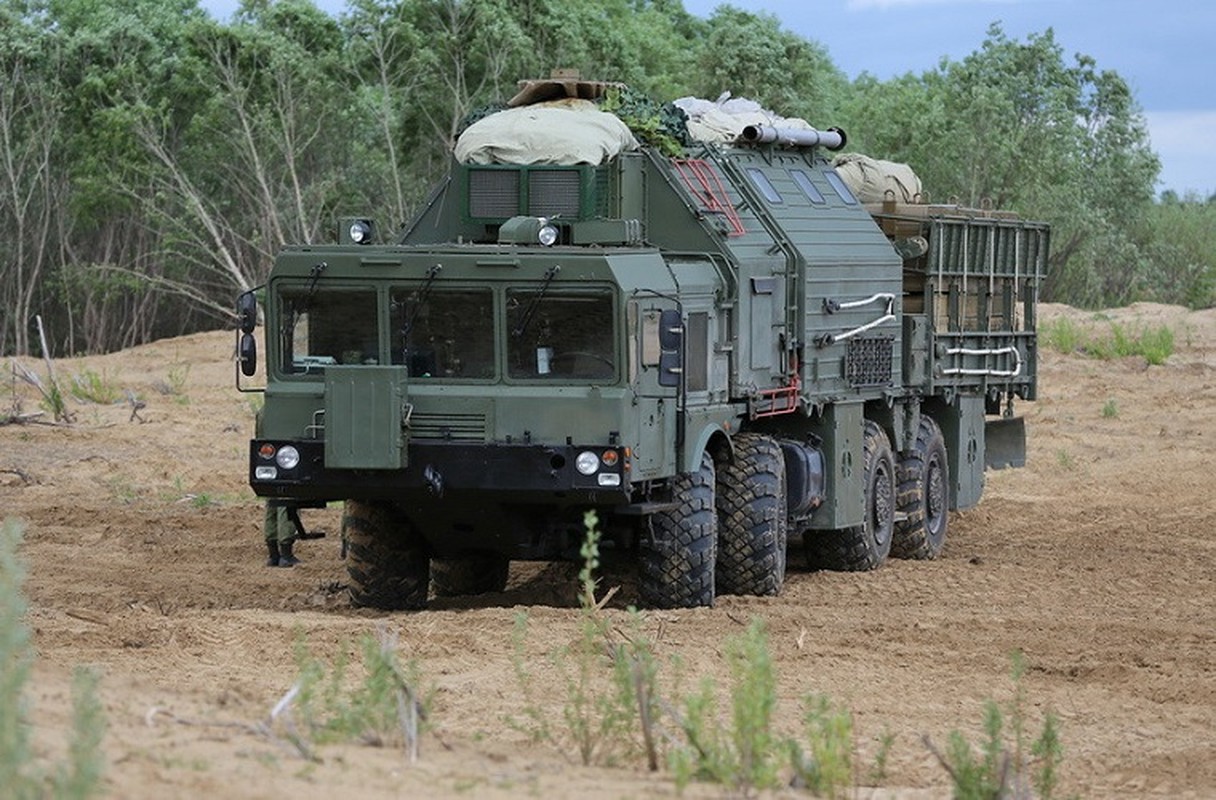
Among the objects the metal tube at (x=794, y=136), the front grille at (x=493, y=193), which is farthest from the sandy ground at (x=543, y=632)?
the metal tube at (x=794, y=136)

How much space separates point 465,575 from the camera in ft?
50.8

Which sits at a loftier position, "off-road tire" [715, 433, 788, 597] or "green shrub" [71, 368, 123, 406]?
"green shrub" [71, 368, 123, 406]

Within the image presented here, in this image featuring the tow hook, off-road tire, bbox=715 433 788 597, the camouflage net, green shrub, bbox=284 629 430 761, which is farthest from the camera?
the camouflage net

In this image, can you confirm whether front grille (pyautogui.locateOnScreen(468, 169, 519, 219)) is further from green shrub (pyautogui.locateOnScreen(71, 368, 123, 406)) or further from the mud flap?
green shrub (pyautogui.locateOnScreen(71, 368, 123, 406))

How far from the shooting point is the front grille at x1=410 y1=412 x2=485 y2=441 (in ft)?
43.8

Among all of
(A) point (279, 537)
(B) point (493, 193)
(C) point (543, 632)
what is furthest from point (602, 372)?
(A) point (279, 537)

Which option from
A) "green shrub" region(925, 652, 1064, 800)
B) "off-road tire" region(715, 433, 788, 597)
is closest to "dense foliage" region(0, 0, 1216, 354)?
"off-road tire" region(715, 433, 788, 597)

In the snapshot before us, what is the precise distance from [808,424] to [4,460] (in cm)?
882

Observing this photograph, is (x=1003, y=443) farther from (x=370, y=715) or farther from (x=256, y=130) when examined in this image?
(x=256, y=130)

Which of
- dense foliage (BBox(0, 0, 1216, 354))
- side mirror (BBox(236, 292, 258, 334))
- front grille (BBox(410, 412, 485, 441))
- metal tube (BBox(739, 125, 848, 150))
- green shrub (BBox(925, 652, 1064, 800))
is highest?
dense foliage (BBox(0, 0, 1216, 354))

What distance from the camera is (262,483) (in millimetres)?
13539

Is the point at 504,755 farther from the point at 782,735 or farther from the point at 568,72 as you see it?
the point at 568,72

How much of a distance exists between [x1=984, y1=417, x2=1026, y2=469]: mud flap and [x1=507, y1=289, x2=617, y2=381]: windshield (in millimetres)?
8468

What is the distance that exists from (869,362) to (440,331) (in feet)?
15.1
